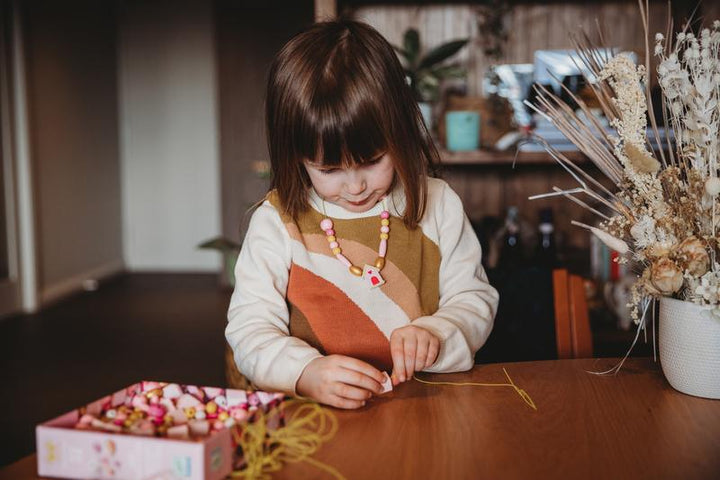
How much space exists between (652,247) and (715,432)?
0.82ft

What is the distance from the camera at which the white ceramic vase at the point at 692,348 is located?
961mm

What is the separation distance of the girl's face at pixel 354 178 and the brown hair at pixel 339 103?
A: 0.06 feet

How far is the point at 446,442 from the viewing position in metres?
0.81

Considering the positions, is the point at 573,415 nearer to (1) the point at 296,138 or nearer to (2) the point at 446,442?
(2) the point at 446,442

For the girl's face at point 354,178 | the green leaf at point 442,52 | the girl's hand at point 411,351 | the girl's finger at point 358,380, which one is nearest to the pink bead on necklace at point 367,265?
the girl's face at point 354,178

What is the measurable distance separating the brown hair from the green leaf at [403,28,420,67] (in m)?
1.32

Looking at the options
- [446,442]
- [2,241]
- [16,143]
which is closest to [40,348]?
[2,241]

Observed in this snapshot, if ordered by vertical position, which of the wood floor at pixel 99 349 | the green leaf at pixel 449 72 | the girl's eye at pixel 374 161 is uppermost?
the green leaf at pixel 449 72

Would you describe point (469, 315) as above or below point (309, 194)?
below

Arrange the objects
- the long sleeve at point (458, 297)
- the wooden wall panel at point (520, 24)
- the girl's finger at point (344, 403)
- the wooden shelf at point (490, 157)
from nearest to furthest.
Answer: the girl's finger at point (344, 403) → the long sleeve at point (458, 297) → the wooden shelf at point (490, 157) → the wooden wall panel at point (520, 24)

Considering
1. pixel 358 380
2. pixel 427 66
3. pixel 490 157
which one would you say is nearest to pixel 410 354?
pixel 358 380

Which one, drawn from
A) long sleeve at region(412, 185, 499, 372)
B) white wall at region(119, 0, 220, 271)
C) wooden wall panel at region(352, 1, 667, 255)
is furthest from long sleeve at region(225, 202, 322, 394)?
white wall at region(119, 0, 220, 271)

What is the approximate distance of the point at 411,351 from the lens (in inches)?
39.6

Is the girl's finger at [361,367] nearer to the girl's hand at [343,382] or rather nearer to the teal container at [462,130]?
the girl's hand at [343,382]
